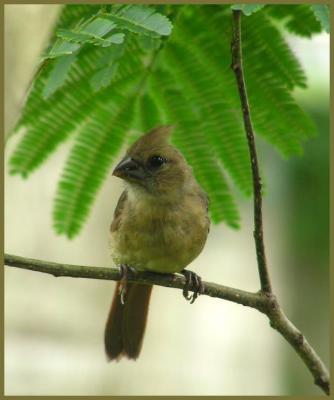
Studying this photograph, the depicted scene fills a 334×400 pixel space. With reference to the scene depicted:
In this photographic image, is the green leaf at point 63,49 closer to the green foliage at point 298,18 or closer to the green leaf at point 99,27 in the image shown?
the green leaf at point 99,27

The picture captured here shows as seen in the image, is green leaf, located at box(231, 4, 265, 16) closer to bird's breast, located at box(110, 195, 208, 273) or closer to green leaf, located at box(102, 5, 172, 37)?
green leaf, located at box(102, 5, 172, 37)

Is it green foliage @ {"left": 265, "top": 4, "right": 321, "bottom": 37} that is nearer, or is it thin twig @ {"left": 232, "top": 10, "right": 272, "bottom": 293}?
thin twig @ {"left": 232, "top": 10, "right": 272, "bottom": 293}

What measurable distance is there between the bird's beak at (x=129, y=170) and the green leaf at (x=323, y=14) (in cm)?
101

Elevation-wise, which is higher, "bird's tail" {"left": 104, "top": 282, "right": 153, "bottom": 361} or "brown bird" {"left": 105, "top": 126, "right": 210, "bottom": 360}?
"brown bird" {"left": 105, "top": 126, "right": 210, "bottom": 360}

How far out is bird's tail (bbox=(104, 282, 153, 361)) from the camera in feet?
11.4

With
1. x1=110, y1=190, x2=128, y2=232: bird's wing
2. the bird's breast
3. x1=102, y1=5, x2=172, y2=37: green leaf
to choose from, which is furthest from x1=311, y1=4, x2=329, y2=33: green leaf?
x1=110, y1=190, x2=128, y2=232: bird's wing

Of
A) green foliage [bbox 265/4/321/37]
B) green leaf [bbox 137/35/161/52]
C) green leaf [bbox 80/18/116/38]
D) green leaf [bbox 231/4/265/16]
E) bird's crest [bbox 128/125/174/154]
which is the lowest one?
bird's crest [bbox 128/125/174/154]

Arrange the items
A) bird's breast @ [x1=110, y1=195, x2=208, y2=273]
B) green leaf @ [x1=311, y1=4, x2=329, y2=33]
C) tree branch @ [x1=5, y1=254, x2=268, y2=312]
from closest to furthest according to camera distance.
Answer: tree branch @ [x1=5, y1=254, x2=268, y2=312]
green leaf @ [x1=311, y1=4, x2=329, y2=33]
bird's breast @ [x1=110, y1=195, x2=208, y2=273]

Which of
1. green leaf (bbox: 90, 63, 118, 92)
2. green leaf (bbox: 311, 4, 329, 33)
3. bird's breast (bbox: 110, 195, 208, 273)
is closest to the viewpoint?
green leaf (bbox: 311, 4, 329, 33)

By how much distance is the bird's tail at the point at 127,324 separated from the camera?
3465 mm

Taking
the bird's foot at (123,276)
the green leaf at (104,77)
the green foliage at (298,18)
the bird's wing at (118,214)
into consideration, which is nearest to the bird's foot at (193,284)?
the bird's foot at (123,276)

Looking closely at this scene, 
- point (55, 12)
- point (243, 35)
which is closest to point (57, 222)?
point (55, 12)

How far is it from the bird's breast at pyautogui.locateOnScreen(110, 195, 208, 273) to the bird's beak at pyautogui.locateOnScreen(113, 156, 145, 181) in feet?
0.43

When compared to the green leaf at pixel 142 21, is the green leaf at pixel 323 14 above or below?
above
